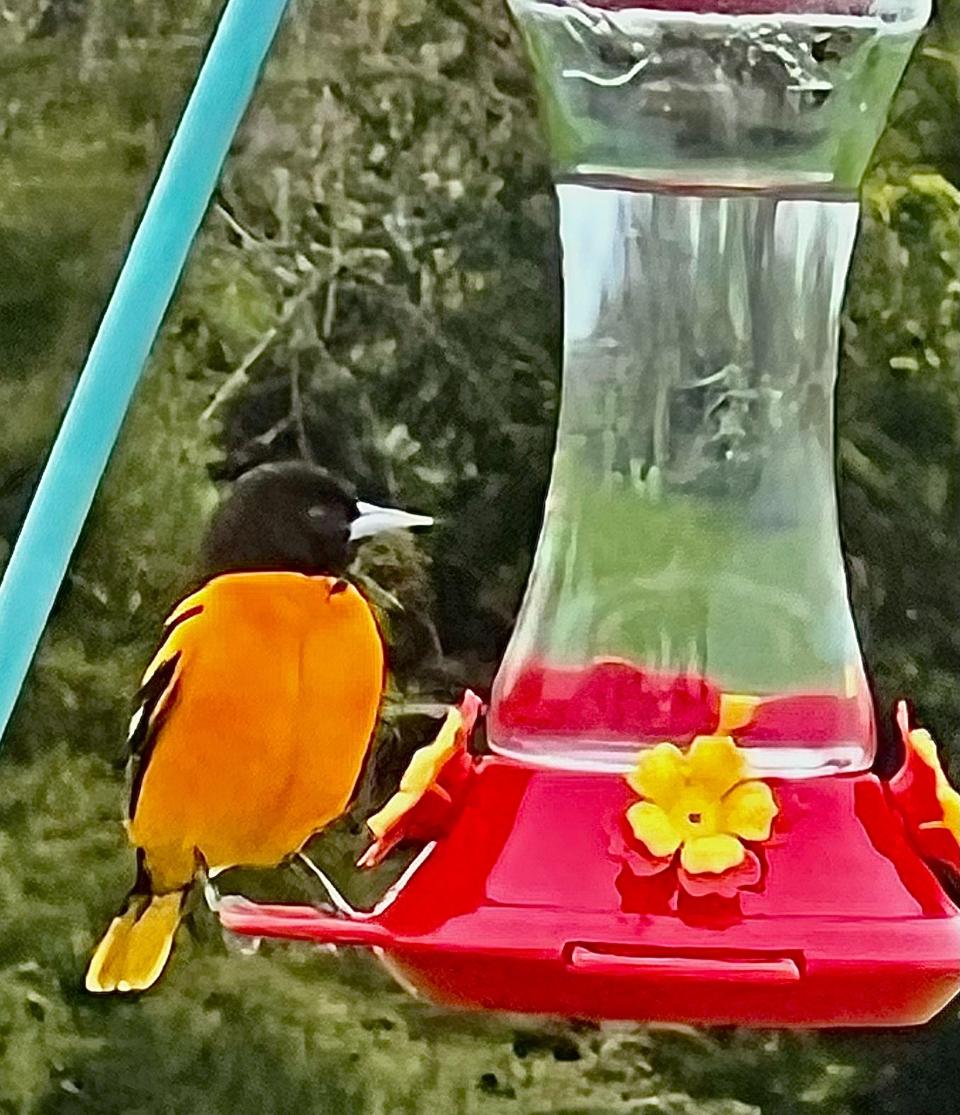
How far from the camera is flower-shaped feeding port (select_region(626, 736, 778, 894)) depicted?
0.69 meters

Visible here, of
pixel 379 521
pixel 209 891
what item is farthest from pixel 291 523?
pixel 209 891

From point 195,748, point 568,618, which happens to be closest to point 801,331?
point 568,618

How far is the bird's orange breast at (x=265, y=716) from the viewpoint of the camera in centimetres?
73

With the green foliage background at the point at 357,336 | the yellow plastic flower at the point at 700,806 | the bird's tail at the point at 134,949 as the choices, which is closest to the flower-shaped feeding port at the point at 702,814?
the yellow plastic flower at the point at 700,806

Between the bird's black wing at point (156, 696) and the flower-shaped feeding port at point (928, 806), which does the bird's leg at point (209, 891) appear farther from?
the flower-shaped feeding port at point (928, 806)

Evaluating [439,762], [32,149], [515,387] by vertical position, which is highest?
[32,149]

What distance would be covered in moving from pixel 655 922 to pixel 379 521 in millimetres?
217

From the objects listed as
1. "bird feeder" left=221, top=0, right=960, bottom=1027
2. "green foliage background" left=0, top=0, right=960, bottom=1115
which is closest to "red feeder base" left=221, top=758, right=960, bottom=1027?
"bird feeder" left=221, top=0, right=960, bottom=1027

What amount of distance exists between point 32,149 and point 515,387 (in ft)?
0.81

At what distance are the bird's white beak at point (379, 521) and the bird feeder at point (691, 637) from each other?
59 mm

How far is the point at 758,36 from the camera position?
739 millimetres

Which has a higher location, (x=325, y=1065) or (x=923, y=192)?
(x=923, y=192)

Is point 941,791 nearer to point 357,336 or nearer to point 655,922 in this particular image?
point 655,922

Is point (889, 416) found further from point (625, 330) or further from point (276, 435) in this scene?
point (276, 435)
